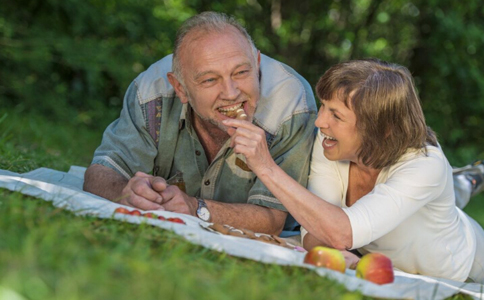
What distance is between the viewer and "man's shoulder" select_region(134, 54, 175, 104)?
14.6 feet

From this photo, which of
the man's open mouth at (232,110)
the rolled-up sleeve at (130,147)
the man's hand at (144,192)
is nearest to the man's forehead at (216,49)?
the man's open mouth at (232,110)

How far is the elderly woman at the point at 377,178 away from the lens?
3393 millimetres

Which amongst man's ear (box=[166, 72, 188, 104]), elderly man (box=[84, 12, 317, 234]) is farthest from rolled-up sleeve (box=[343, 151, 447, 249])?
man's ear (box=[166, 72, 188, 104])

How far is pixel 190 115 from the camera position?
442 centimetres

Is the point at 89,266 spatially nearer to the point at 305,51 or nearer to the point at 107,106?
the point at 107,106

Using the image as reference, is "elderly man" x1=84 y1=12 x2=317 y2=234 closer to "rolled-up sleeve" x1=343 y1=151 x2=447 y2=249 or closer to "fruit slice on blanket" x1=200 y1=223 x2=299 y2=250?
"fruit slice on blanket" x1=200 y1=223 x2=299 y2=250

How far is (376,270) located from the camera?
116 inches

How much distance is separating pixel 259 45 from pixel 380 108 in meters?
8.34

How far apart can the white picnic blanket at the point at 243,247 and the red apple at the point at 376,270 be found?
51 mm

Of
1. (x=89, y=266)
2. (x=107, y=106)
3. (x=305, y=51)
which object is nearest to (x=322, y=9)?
(x=305, y=51)

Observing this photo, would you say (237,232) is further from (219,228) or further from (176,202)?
(176,202)

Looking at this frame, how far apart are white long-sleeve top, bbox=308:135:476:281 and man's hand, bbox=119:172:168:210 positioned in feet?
2.92

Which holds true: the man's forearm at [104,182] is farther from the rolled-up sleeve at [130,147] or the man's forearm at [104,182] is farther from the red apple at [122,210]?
the red apple at [122,210]

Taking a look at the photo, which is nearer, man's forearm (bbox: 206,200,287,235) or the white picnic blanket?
the white picnic blanket
